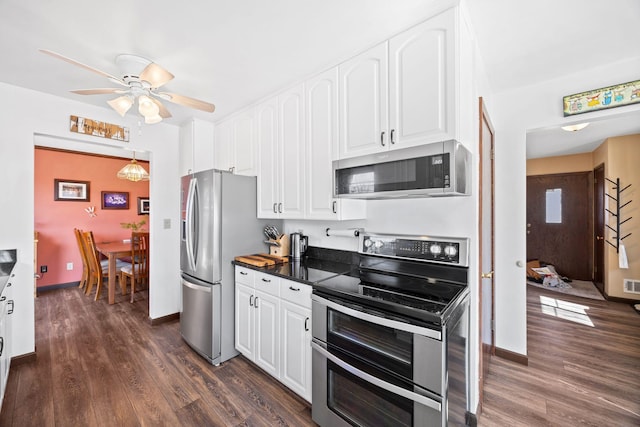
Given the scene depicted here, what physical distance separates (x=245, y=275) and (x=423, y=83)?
2.05 m

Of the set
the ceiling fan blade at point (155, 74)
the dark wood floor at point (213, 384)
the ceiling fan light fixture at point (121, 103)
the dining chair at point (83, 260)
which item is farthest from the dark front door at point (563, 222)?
the dining chair at point (83, 260)

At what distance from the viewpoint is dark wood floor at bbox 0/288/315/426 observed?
182 centimetres

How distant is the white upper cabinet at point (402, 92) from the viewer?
148 cm

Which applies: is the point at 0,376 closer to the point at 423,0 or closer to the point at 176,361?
the point at 176,361

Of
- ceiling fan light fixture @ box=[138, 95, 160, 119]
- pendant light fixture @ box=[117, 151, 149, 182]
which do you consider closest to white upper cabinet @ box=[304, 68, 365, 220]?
ceiling fan light fixture @ box=[138, 95, 160, 119]

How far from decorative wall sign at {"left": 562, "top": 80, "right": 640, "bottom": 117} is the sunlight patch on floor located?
2722 millimetres

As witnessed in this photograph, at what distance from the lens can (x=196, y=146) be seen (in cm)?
327

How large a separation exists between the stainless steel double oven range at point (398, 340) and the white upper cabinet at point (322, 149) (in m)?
0.48

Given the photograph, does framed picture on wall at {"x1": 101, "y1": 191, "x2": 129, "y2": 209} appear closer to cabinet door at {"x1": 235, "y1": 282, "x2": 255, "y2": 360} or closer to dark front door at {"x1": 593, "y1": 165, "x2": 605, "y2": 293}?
cabinet door at {"x1": 235, "y1": 282, "x2": 255, "y2": 360}

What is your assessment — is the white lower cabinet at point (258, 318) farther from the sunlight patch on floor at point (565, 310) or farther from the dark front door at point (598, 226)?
the dark front door at point (598, 226)

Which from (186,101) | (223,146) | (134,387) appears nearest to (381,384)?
(134,387)

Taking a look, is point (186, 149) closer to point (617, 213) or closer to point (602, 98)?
point (602, 98)

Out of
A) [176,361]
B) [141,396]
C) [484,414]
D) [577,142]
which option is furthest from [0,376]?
[577,142]

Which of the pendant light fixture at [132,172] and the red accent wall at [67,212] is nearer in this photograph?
the pendant light fixture at [132,172]
